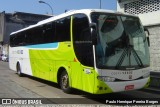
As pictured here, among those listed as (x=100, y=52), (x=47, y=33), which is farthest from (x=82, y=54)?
(x=47, y=33)

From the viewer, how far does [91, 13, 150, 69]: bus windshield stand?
9844 millimetres

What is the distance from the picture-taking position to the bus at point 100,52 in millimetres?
9773

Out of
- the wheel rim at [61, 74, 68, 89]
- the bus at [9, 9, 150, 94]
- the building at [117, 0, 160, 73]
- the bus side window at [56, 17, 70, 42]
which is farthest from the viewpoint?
the building at [117, 0, 160, 73]

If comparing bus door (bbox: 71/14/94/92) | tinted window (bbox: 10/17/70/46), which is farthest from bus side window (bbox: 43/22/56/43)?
bus door (bbox: 71/14/94/92)

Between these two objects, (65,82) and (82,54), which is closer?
(82,54)

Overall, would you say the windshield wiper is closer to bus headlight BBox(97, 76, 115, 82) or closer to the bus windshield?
the bus windshield

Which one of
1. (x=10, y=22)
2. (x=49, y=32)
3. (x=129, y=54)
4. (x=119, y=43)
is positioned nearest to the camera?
(x=119, y=43)

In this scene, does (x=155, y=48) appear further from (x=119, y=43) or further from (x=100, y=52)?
(x=100, y=52)

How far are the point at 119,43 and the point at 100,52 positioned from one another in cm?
88

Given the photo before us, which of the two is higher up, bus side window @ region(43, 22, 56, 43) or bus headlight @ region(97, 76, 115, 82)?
bus side window @ region(43, 22, 56, 43)

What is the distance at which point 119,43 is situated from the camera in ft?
33.7

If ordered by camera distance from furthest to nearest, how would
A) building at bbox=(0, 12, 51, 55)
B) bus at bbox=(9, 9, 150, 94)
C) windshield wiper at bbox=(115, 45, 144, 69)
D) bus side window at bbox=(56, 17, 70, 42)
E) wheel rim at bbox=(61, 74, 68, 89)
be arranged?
building at bbox=(0, 12, 51, 55)
wheel rim at bbox=(61, 74, 68, 89)
bus side window at bbox=(56, 17, 70, 42)
windshield wiper at bbox=(115, 45, 144, 69)
bus at bbox=(9, 9, 150, 94)

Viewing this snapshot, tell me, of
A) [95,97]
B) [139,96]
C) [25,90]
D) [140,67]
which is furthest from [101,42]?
[25,90]

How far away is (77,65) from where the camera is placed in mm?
10938
